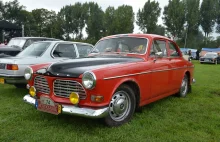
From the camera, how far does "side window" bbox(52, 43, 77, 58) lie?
6879 millimetres

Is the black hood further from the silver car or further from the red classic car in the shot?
the silver car

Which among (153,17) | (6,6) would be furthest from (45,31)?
(153,17)

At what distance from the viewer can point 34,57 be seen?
6395mm

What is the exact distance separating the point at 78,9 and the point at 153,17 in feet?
62.7

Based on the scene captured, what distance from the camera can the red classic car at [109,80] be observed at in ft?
11.7

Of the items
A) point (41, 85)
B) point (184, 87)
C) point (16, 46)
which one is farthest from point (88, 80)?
point (16, 46)

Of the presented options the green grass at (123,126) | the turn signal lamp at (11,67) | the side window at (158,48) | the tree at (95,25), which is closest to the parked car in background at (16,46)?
the turn signal lamp at (11,67)

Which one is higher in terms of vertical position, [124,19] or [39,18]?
[39,18]

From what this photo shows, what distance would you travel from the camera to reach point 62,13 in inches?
2418

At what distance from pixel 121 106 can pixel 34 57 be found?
339cm

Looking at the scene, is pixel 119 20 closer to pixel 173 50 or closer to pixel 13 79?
pixel 173 50

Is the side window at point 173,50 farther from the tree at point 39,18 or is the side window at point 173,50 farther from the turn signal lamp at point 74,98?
the tree at point 39,18

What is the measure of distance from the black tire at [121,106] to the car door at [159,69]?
0.75 metres

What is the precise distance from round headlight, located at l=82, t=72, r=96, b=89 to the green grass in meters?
0.78
